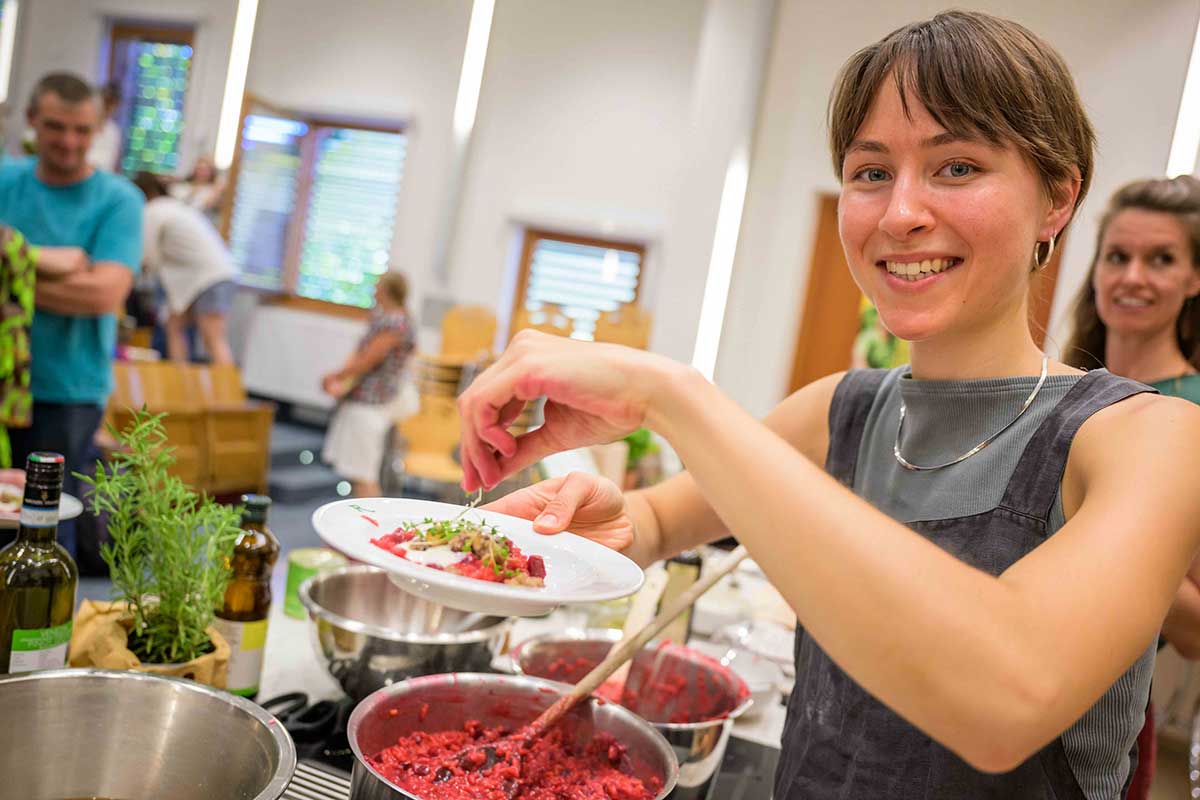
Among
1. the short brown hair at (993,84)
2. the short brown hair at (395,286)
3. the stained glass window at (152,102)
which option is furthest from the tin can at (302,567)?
the stained glass window at (152,102)

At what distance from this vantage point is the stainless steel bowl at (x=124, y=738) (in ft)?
3.05

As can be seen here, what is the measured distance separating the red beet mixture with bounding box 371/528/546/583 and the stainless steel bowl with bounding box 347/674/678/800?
0.21m

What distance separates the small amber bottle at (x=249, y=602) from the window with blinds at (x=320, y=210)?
7.23 m

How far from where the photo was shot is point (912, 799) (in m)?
A: 0.94

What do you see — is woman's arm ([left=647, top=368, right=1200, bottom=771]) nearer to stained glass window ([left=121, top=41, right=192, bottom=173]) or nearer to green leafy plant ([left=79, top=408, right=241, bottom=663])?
green leafy plant ([left=79, top=408, right=241, bottom=663])

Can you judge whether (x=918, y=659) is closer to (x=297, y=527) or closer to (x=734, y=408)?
(x=734, y=408)

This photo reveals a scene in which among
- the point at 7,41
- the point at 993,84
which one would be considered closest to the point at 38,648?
the point at 993,84

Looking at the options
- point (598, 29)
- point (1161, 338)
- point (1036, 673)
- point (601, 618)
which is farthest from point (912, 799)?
point (598, 29)

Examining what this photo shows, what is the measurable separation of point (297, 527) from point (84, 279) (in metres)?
3.36

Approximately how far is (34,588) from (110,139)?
709 centimetres

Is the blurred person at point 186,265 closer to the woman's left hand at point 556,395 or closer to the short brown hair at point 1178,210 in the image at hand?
the short brown hair at point 1178,210

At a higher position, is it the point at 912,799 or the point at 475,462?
the point at 475,462

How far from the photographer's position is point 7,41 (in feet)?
19.9

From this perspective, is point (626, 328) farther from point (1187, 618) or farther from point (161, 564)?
point (161, 564)
